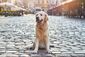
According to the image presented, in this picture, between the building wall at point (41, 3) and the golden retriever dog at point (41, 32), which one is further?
the building wall at point (41, 3)

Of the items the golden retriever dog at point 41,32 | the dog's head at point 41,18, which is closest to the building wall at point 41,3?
the golden retriever dog at point 41,32

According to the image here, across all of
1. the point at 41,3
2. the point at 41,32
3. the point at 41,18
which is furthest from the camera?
the point at 41,3

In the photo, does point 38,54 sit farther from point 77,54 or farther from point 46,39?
point 77,54

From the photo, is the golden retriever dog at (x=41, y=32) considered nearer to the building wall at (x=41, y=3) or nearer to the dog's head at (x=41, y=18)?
the dog's head at (x=41, y=18)

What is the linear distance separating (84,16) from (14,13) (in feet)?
53.4

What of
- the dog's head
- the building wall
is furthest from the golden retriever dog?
the building wall

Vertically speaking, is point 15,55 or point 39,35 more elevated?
point 39,35

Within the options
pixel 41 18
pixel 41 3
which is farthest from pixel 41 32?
pixel 41 3

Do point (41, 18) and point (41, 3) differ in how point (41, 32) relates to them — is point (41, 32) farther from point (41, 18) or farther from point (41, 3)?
point (41, 3)

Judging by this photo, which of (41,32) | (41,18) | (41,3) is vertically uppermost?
(41,18)

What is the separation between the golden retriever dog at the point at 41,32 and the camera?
606cm

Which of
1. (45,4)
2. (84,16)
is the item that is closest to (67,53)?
(84,16)

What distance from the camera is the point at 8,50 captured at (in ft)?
22.2

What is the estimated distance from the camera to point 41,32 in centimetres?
630
